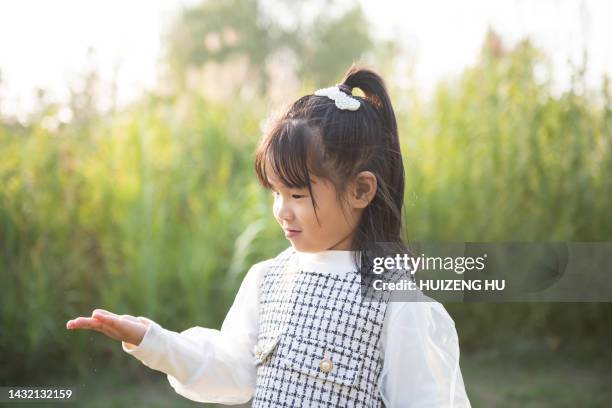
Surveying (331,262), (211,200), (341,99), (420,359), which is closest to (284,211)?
(331,262)

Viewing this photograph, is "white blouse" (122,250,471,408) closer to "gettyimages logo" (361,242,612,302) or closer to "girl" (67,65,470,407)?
"girl" (67,65,470,407)

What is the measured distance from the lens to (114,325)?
4.49ft

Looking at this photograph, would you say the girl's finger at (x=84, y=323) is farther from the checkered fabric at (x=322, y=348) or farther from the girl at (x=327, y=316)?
the checkered fabric at (x=322, y=348)

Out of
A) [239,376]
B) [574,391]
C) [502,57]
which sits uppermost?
[502,57]

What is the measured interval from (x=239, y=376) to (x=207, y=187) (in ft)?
6.77

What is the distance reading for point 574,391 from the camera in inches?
121

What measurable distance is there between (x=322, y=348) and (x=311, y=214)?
26 centimetres

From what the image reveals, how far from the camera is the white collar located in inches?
58.7

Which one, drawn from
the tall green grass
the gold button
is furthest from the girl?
the tall green grass

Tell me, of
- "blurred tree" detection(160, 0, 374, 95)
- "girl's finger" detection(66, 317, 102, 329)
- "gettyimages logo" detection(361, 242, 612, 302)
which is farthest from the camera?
"blurred tree" detection(160, 0, 374, 95)

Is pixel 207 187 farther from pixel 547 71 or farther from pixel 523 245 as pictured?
pixel 547 71

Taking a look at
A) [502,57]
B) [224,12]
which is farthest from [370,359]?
[224,12]

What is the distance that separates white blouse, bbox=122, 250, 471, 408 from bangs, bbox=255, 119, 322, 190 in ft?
0.60

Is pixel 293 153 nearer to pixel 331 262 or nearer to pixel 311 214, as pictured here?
pixel 311 214
